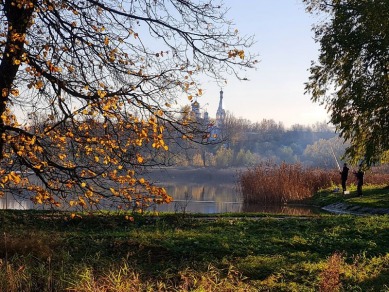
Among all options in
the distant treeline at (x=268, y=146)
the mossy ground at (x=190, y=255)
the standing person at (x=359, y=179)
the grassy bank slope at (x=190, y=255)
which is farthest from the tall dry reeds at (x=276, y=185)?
the distant treeline at (x=268, y=146)

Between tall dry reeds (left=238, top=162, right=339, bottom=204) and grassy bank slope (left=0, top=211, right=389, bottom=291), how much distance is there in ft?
48.1

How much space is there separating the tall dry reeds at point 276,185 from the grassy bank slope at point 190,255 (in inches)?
578

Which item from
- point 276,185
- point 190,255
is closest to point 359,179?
point 276,185

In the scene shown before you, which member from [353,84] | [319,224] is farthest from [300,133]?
[319,224]

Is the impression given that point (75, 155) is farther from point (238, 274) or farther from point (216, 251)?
point (238, 274)

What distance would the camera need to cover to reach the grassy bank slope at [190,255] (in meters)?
5.93

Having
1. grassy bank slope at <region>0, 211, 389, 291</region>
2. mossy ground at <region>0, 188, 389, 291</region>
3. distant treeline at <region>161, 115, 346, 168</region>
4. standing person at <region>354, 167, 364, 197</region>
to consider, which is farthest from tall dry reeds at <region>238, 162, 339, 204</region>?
distant treeline at <region>161, 115, 346, 168</region>

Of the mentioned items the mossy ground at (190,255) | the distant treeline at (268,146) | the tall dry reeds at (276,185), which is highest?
the distant treeline at (268,146)

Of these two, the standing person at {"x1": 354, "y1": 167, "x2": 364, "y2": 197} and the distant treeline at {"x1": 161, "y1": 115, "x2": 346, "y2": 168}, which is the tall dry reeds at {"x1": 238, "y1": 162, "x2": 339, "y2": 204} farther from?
the distant treeline at {"x1": 161, "y1": 115, "x2": 346, "y2": 168}

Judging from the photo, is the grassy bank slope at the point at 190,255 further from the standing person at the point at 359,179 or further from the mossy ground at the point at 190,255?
the standing person at the point at 359,179

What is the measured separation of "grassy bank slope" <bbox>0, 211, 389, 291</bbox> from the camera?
5926 mm

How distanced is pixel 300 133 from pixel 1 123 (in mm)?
160300

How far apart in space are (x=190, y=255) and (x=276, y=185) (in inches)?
748

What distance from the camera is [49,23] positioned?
25.7ft
